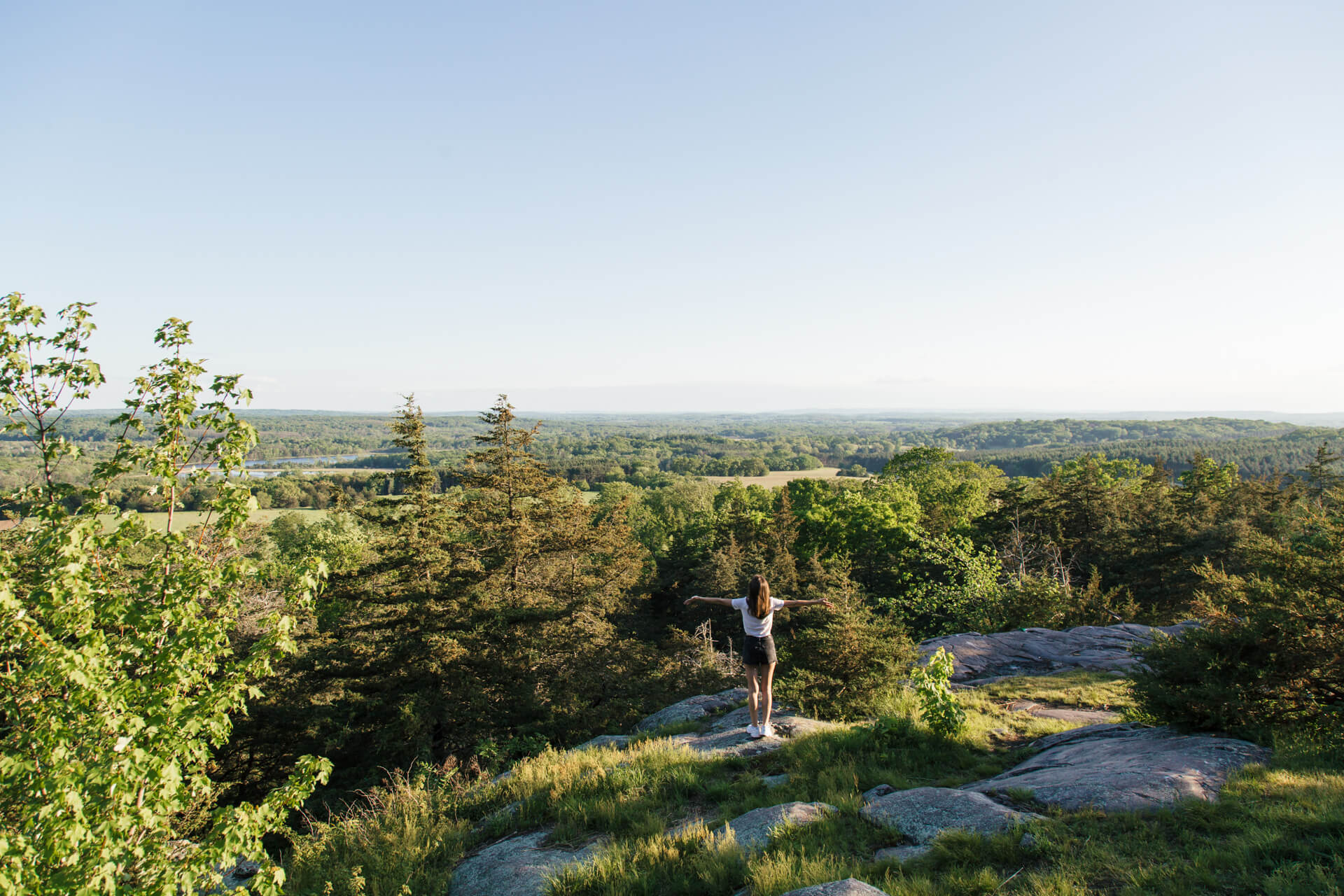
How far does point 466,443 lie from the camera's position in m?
171

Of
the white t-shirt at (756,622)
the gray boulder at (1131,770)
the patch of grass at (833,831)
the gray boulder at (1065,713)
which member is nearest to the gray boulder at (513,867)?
the patch of grass at (833,831)

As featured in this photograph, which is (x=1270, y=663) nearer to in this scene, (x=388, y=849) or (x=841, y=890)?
(x=841, y=890)

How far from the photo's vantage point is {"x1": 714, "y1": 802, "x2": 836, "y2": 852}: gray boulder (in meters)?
5.49

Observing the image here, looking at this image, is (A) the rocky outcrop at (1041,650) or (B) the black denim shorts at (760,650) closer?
(B) the black denim shorts at (760,650)

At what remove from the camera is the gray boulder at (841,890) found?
403cm

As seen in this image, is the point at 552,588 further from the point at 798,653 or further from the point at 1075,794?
the point at 1075,794

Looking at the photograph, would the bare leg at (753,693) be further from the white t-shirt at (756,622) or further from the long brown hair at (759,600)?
the long brown hair at (759,600)

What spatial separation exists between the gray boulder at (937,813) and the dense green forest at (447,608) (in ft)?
11.8

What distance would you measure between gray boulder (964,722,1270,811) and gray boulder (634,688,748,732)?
5.72 m

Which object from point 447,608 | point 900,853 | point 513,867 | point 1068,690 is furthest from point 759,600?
point 447,608

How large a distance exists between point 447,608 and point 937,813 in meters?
14.3

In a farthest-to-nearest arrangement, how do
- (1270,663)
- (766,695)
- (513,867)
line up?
(766,695) < (1270,663) < (513,867)

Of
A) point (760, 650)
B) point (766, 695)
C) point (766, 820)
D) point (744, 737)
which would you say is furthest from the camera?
point (744, 737)

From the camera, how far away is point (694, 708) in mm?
11984
